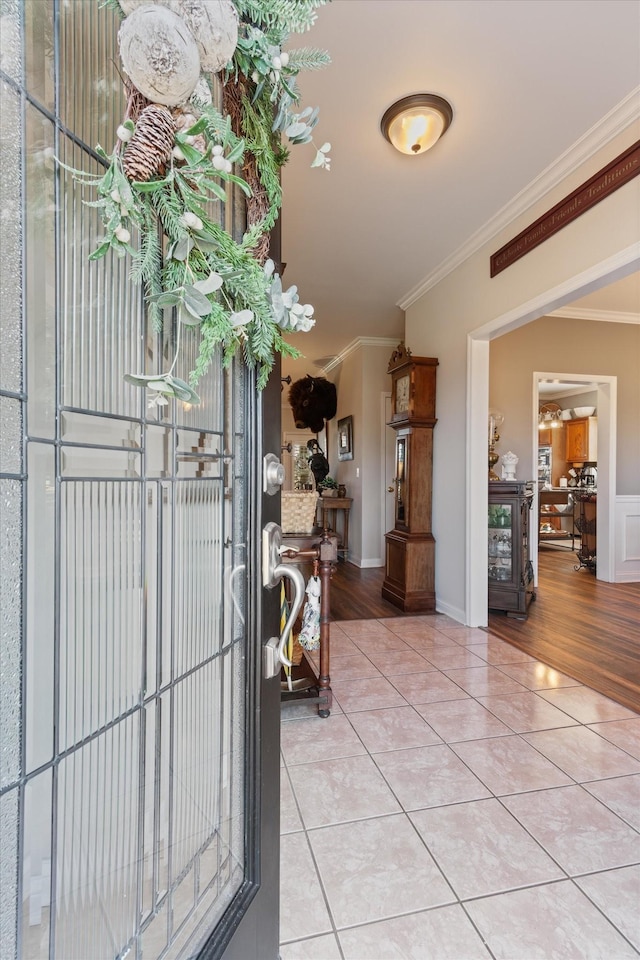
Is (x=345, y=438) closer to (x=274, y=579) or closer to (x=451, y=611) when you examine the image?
(x=451, y=611)

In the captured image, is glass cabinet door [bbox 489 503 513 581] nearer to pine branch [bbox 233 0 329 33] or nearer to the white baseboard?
the white baseboard

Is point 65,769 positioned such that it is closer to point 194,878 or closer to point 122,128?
point 194,878

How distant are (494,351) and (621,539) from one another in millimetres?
2599

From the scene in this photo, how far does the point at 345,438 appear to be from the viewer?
6.72m

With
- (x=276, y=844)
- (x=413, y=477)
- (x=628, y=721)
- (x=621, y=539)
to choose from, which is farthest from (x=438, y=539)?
(x=276, y=844)

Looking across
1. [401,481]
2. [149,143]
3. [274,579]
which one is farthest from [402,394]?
[149,143]

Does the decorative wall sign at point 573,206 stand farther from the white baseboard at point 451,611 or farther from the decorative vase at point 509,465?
the white baseboard at point 451,611

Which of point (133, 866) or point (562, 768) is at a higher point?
point (133, 866)

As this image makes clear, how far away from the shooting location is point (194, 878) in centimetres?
83

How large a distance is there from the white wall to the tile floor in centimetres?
131

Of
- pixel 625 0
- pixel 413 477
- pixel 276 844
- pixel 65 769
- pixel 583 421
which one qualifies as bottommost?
pixel 276 844

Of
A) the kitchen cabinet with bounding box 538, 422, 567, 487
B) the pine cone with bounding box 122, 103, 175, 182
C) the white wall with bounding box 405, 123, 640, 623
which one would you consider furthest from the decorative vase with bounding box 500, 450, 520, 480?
the kitchen cabinet with bounding box 538, 422, 567, 487

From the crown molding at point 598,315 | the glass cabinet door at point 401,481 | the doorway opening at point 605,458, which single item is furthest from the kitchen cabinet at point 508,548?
the crown molding at point 598,315

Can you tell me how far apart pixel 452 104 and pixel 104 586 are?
2.65 m
